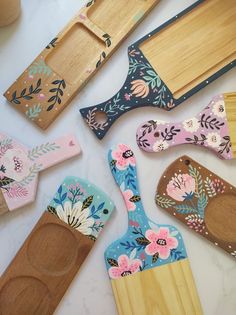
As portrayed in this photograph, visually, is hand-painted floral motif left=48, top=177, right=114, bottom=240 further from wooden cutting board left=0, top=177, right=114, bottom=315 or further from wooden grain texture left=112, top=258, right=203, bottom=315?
wooden grain texture left=112, top=258, right=203, bottom=315

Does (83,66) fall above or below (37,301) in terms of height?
above

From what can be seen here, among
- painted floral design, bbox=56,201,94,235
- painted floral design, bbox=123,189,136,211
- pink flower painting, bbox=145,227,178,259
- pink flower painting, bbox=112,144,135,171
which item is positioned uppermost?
pink flower painting, bbox=112,144,135,171

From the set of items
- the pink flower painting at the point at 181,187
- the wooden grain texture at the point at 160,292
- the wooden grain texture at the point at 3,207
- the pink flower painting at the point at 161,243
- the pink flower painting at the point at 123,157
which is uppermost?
the wooden grain texture at the point at 3,207

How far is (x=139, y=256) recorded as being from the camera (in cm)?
85

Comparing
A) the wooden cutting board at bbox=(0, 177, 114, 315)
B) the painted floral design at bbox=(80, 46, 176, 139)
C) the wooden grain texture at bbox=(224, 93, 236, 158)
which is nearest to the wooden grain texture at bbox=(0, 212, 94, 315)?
the wooden cutting board at bbox=(0, 177, 114, 315)

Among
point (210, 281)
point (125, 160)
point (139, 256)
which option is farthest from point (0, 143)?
point (210, 281)

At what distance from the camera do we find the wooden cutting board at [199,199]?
855mm

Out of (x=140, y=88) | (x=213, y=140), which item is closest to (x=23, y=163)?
(x=140, y=88)

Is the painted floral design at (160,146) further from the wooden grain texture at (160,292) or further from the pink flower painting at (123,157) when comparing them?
the wooden grain texture at (160,292)

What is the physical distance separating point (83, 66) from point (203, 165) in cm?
33

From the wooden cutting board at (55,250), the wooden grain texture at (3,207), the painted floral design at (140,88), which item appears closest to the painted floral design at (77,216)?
the wooden cutting board at (55,250)

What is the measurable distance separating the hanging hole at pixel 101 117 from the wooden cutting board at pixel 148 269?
15cm

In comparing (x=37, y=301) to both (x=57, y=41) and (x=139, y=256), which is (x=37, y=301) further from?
(x=57, y=41)

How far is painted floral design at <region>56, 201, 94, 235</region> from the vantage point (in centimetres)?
86
